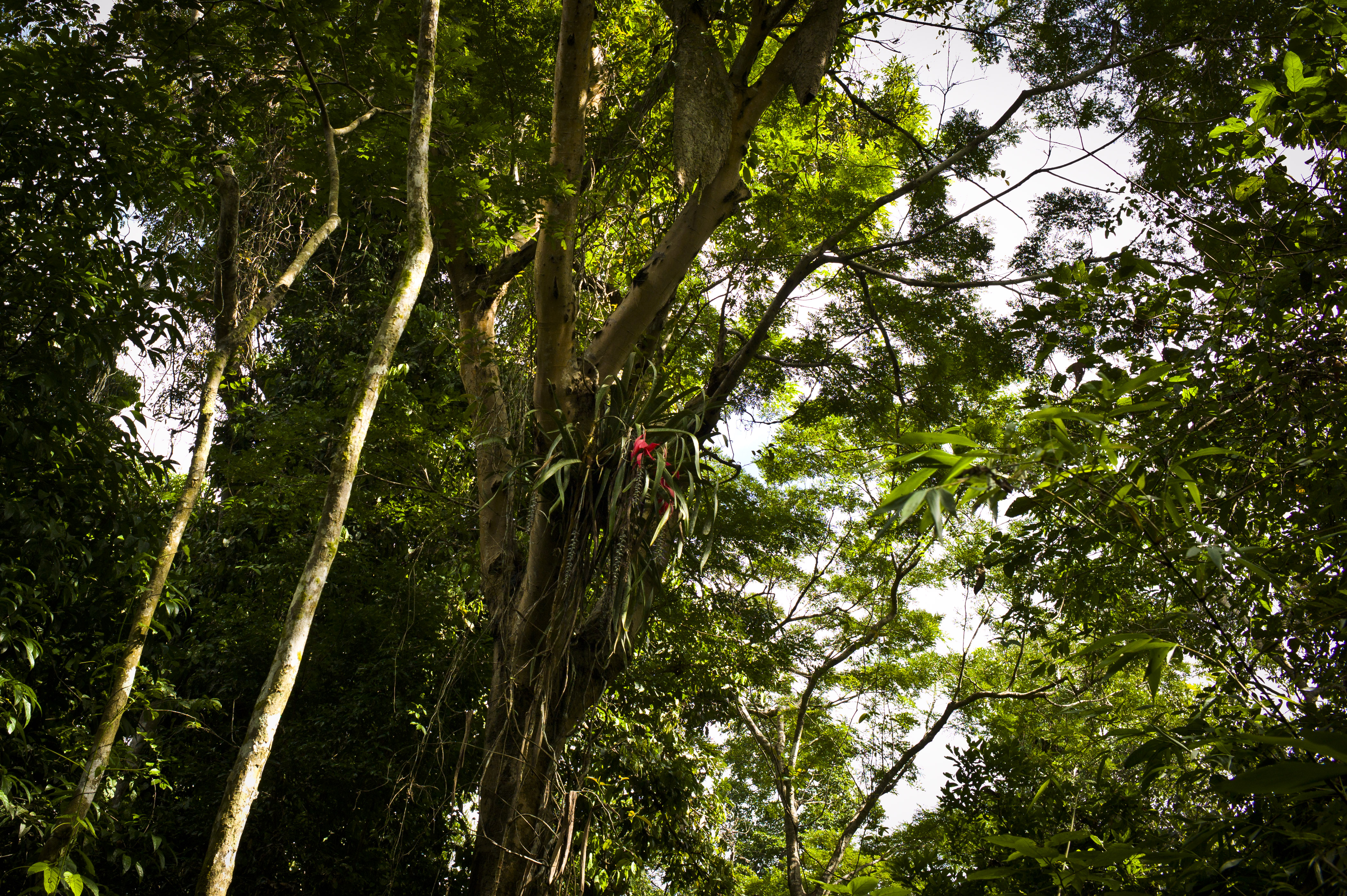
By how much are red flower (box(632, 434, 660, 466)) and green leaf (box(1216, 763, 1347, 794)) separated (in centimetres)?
267

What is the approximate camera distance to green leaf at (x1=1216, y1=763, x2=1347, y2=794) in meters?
0.51

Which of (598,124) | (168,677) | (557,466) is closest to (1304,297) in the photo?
(557,466)

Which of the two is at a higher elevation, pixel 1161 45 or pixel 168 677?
pixel 1161 45

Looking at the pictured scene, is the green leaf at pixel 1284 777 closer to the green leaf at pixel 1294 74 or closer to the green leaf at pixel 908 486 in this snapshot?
the green leaf at pixel 908 486

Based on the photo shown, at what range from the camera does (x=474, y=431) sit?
4520 millimetres

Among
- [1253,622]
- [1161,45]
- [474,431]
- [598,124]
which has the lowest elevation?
[1253,622]

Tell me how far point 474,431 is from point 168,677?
2.41 meters

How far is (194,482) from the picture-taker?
11.5ft

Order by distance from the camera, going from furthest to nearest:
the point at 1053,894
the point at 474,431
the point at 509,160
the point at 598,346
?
the point at 474,431, the point at 509,160, the point at 598,346, the point at 1053,894

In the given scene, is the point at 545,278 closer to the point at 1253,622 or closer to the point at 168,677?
the point at 1253,622

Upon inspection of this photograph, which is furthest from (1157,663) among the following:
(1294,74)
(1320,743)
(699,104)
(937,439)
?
(699,104)

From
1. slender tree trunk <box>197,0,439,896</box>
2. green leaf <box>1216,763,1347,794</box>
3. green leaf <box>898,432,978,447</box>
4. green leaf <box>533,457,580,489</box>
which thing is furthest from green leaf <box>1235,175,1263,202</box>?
slender tree trunk <box>197,0,439,896</box>

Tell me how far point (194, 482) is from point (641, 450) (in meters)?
2.02

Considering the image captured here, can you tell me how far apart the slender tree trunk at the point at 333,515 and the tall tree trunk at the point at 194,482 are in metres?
0.71
